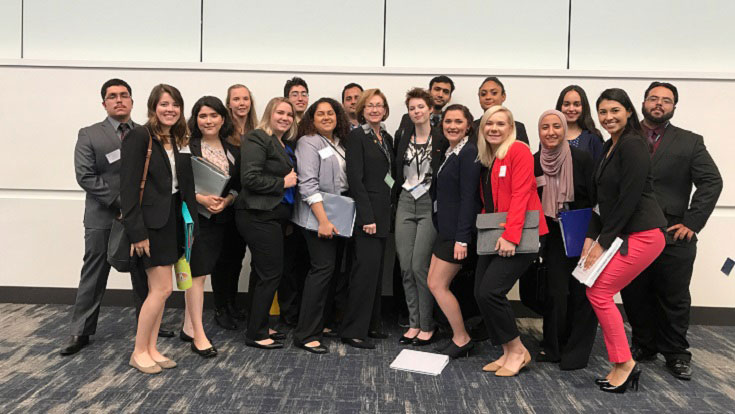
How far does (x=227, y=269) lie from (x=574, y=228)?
251 cm

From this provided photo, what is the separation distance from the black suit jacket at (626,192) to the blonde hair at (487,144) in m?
0.53

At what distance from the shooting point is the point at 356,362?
343 centimetres

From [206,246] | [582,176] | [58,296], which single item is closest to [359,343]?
[206,246]

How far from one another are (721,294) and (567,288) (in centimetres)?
200

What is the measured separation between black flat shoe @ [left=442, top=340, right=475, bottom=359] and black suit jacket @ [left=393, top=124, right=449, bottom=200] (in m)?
1.11

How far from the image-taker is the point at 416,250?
3.73 metres

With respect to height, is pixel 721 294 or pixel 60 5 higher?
pixel 60 5

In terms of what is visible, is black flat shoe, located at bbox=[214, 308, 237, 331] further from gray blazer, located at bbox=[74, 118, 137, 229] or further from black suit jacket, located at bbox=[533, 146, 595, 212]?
black suit jacket, located at bbox=[533, 146, 595, 212]

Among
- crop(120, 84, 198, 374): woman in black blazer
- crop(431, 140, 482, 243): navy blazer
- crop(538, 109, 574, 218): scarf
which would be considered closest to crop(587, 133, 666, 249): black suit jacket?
crop(538, 109, 574, 218): scarf

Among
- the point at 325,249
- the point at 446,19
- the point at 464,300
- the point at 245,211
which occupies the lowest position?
the point at 464,300

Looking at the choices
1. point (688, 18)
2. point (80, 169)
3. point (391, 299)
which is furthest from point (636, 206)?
point (80, 169)

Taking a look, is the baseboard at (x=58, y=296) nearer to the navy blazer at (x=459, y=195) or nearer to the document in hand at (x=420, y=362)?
the document in hand at (x=420, y=362)

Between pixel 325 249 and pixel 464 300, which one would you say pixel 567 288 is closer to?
pixel 464 300

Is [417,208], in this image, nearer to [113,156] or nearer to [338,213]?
[338,213]
